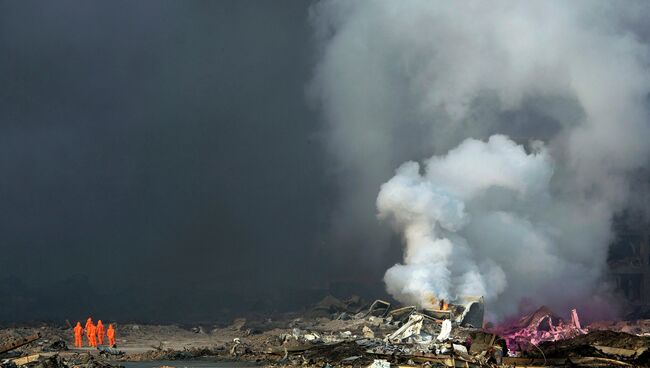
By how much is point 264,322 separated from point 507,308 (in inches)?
694

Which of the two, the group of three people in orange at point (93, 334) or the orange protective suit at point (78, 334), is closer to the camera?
the group of three people in orange at point (93, 334)

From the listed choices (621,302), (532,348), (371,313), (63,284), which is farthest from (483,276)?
(63,284)

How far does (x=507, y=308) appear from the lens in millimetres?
61688

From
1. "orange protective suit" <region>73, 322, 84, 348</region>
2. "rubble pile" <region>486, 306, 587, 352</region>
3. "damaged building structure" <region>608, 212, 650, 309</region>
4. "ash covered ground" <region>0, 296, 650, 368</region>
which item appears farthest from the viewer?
"damaged building structure" <region>608, 212, 650, 309</region>

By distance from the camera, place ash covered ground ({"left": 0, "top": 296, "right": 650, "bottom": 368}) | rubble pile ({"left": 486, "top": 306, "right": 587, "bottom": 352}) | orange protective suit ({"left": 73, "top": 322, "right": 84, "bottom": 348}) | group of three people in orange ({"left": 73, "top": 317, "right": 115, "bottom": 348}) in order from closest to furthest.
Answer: ash covered ground ({"left": 0, "top": 296, "right": 650, "bottom": 368}), group of three people in orange ({"left": 73, "top": 317, "right": 115, "bottom": 348}), orange protective suit ({"left": 73, "top": 322, "right": 84, "bottom": 348}), rubble pile ({"left": 486, "top": 306, "right": 587, "bottom": 352})

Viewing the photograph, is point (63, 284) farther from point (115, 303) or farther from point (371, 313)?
point (371, 313)

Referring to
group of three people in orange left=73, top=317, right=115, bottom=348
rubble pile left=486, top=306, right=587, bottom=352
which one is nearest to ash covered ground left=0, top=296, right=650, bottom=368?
rubble pile left=486, top=306, right=587, bottom=352

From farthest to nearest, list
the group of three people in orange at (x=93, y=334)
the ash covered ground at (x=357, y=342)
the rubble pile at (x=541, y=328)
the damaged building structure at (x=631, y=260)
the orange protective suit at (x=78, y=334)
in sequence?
the damaged building structure at (x=631, y=260), the rubble pile at (x=541, y=328), the orange protective suit at (x=78, y=334), the group of three people in orange at (x=93, y=334), the ash covered ground at (x=357, y=342)

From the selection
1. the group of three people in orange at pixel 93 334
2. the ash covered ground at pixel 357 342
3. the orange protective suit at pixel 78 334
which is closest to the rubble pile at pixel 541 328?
the ash covered ground at pixel 357 342

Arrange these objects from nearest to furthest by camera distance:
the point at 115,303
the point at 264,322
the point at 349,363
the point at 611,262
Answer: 1. the point at 349,363
2. the point at 264,322
3. the point at 611,262
4. the point at 115,303

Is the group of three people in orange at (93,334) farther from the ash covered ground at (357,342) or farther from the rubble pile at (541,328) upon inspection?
the rubble pile at (541,328)

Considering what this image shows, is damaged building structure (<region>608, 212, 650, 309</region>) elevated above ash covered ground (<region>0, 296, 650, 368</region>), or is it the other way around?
damaged building structure (<region>608, 212, 650, 309</region>)

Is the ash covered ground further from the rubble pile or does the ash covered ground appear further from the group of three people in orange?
the group of three people in orange

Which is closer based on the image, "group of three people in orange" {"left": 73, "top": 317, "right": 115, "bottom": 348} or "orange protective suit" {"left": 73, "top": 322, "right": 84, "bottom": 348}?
"group of three people in orange" {"left": 73, "top": 317, "right": 115, "bottom": 348}
